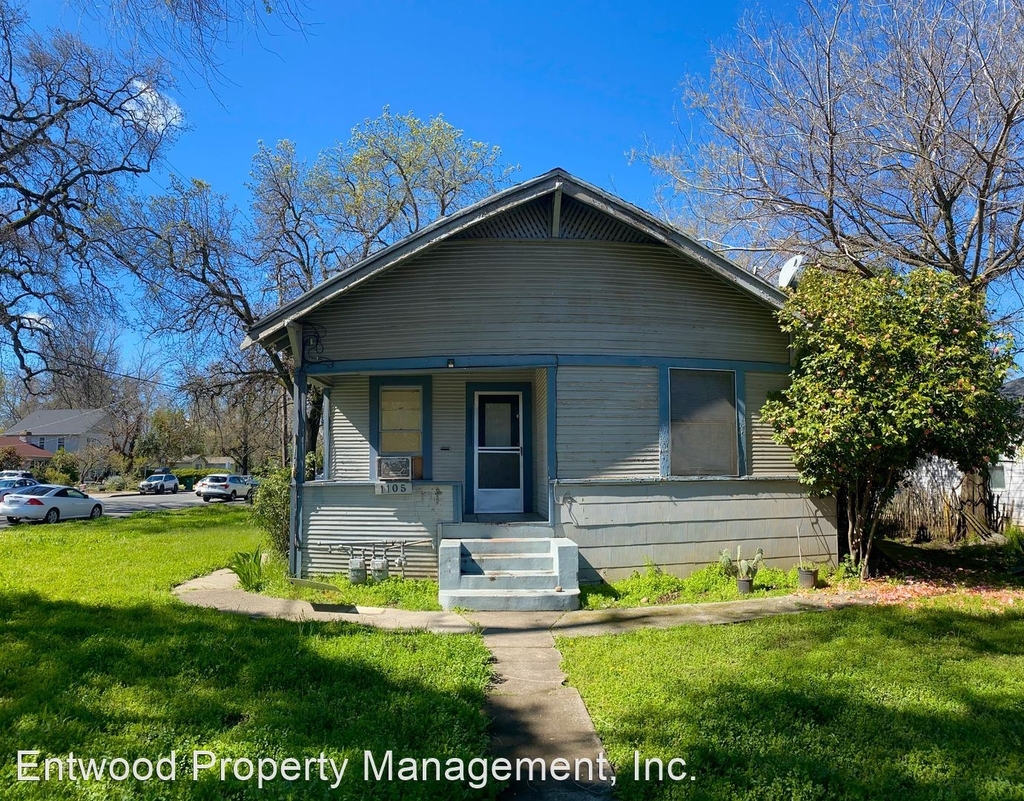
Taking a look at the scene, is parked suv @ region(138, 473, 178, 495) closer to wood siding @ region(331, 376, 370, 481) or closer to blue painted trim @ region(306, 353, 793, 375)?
wood siding @ region(331, 376, 370, 481)

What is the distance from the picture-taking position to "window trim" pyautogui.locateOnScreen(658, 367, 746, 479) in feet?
30.9

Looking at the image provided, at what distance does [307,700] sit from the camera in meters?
4.46

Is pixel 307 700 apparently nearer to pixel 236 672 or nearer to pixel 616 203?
pixel 236 672

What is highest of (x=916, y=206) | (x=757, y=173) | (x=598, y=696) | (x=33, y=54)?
(x=33, y=54)

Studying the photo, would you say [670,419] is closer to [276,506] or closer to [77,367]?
[276,506]

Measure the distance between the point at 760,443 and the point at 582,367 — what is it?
10.0 feet

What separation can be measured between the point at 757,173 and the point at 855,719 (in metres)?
10.8

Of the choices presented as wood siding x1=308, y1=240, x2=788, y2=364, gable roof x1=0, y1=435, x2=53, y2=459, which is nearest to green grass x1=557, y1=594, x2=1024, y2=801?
wood siding x1=308, y1=240, x2=788, y2=364

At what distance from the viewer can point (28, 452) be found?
5559 centimetres

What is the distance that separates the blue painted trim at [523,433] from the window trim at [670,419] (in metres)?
2.34

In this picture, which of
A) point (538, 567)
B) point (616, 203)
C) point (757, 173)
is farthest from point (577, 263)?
point (757, 173)

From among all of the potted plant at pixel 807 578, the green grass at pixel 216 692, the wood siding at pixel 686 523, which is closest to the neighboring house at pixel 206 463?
the wood siding at pixel 686 523

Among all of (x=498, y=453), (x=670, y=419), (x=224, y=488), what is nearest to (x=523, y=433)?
(x=498, y=453)

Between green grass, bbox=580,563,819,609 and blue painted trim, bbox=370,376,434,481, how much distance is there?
351 centimetres
